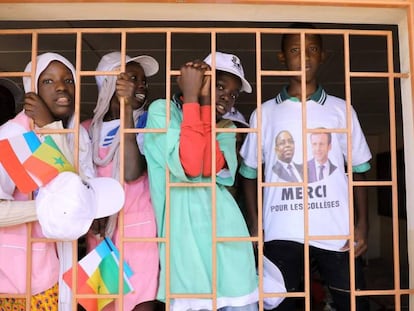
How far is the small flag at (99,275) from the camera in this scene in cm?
175

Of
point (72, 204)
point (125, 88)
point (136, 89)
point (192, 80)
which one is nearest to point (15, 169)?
point (72, 204)

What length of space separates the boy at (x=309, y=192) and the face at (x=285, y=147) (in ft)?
0.06

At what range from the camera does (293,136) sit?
194cm

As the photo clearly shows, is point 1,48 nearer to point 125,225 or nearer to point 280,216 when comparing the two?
point 125,225

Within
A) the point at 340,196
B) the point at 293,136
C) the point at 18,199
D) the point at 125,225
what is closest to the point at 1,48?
the point at 18,199

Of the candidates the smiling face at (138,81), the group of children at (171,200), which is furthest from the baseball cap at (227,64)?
the smiling face at (138,81)

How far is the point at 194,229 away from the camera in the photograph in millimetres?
1774

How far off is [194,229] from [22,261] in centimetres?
66

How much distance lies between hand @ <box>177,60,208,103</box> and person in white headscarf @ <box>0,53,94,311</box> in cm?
49

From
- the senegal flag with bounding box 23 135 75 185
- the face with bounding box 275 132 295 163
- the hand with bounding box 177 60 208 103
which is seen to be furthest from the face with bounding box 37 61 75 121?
the face with bounding box 275 132 295 163

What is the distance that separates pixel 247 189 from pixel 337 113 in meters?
0.51

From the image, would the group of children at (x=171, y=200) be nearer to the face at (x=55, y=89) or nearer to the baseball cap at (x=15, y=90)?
the face at (x=55, y=89)

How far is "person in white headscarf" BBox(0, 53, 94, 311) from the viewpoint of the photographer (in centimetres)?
177

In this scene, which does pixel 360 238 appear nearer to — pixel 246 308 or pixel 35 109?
pixel 246 308
